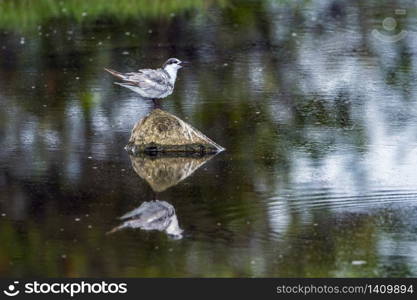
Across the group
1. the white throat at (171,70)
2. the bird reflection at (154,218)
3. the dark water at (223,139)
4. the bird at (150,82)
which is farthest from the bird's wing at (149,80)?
the bird reflection at (154,218)

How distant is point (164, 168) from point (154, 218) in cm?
181

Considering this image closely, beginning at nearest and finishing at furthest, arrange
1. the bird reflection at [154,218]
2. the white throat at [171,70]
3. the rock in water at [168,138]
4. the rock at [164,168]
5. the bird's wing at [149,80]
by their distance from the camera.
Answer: the bird reflection at [154,218] → the rock at [164,168] → the rock in water at [168,138] → the bird's wing at [149,80] → the white throat at [171,70]

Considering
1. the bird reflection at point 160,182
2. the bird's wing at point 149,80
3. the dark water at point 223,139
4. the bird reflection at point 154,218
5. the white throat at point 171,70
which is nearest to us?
the dark water at point 223,139

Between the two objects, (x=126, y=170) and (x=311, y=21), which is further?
(x=311, y=21)

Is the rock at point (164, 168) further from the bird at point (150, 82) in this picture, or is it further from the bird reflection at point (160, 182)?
the bird at point (150, 82)

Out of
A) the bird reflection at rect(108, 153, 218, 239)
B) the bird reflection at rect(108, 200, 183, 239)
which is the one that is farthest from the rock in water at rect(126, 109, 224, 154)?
the bird reflection at rect(108, 200, 183, 239)

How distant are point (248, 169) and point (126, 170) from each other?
1.13 metres

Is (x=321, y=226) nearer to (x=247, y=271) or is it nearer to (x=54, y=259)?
(x=247, y=271)

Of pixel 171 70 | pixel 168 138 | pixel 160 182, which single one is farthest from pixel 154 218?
pixel 171 70

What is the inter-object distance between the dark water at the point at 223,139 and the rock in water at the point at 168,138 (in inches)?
9.8

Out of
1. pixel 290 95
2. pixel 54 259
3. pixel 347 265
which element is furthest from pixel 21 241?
pixel 290 95

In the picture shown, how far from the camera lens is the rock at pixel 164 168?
11711mm

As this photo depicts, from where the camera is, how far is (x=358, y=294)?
858 cm

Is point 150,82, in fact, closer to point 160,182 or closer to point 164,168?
point 164,168
